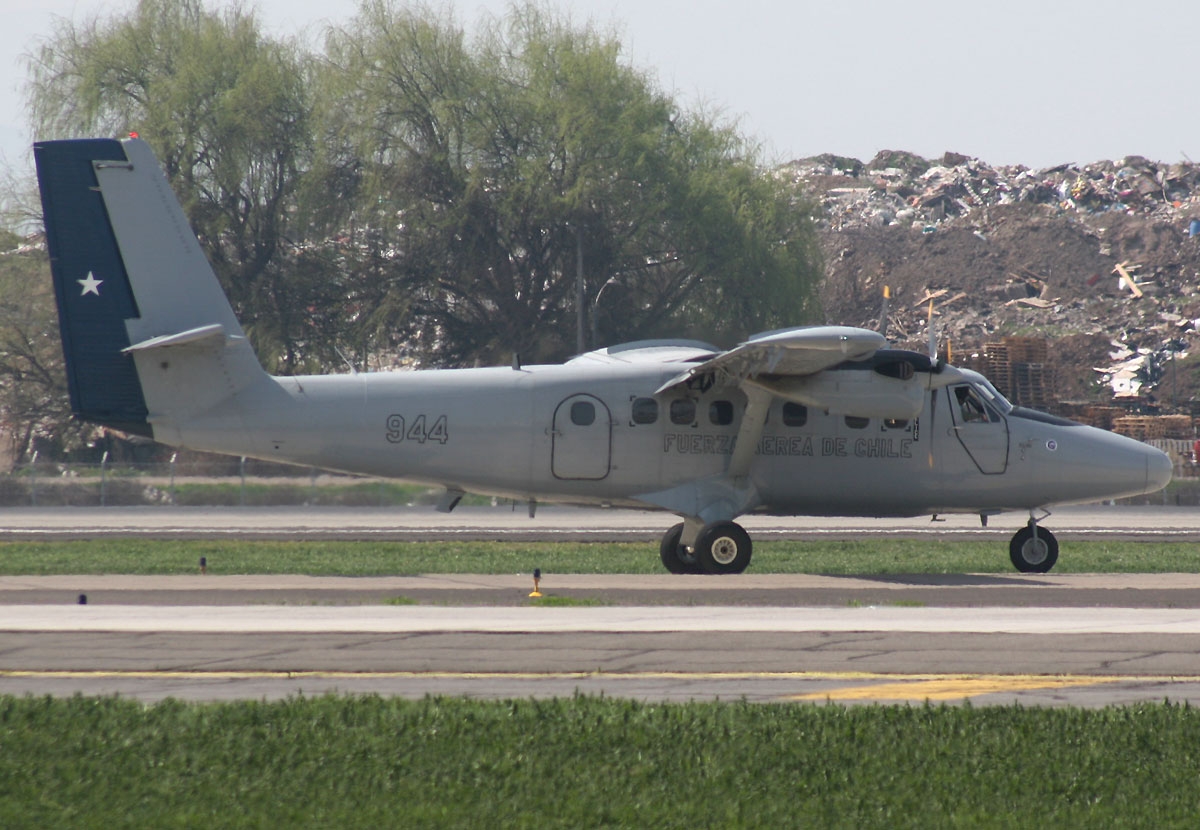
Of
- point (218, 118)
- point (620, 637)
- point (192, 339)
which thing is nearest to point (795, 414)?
point (192, 339)

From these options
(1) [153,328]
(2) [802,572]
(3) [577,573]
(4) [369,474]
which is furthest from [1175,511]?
(1) [153,328]

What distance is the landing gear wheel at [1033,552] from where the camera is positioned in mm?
Answer: 23391

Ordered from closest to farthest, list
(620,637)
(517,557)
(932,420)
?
(620,637) < (932,420) < (517,557)

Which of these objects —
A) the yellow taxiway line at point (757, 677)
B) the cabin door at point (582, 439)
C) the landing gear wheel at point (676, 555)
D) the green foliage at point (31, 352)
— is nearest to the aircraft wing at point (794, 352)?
the cabin door at point (582, 439)

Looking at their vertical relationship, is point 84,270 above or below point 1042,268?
below

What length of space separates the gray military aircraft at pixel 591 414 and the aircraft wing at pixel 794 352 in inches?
1.7

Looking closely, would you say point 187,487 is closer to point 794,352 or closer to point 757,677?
point 794,352

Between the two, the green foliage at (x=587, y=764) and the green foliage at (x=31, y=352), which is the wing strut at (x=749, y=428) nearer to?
the green foliage at (x=587, y=764)

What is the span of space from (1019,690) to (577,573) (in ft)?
41.3

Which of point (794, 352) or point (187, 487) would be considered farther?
point (187, 487)

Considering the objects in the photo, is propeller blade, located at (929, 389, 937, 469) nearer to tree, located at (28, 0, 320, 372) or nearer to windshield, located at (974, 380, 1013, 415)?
windshield, located at (974, 380, 1013, 415)

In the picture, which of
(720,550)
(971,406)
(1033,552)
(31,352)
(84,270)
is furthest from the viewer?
(31,352)

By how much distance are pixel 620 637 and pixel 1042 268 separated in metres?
69.3

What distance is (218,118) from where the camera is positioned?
59.1 metres
